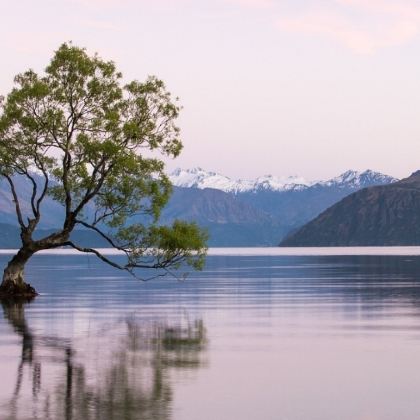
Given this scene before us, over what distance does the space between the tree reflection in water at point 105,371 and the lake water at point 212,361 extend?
0.05 metres

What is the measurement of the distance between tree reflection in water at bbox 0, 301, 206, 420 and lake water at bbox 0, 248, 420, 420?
1.9 inches

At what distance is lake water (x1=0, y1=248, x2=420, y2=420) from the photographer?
2828cm

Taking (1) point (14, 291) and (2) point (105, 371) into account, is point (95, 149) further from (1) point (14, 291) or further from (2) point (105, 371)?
(2) point (105, 371)

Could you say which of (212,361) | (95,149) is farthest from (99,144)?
(212,361)

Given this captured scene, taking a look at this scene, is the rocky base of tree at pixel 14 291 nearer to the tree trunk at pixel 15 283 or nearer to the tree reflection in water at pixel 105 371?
the tree trunk at pixel 15 283

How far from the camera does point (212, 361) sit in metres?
39.7

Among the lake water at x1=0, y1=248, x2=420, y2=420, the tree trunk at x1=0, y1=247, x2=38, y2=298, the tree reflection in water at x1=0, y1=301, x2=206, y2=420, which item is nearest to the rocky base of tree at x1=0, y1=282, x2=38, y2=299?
the tree trunk at x1=0, y1=247, x2=38, y2=298

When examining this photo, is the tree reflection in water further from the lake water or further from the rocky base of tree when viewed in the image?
the rocky base of tree

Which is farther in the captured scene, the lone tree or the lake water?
the lone tree

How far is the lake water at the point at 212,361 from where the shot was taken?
92.8ft

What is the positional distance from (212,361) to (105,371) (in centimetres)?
518

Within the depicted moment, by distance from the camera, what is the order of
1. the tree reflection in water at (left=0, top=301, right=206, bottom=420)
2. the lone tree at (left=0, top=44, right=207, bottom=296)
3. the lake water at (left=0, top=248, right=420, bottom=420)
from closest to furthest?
the tree reflection in water at (left=0, top=301, right=206, bottom=420) → the lake water at (left=0, top=248, right=420, bottom=420) → the lone tree at (left=0, top=44, right=207, bottom=296)

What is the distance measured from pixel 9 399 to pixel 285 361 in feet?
43.5

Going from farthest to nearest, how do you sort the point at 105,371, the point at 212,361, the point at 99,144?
the point at 99,144 → the point at 212,361 → the point at 105,371
